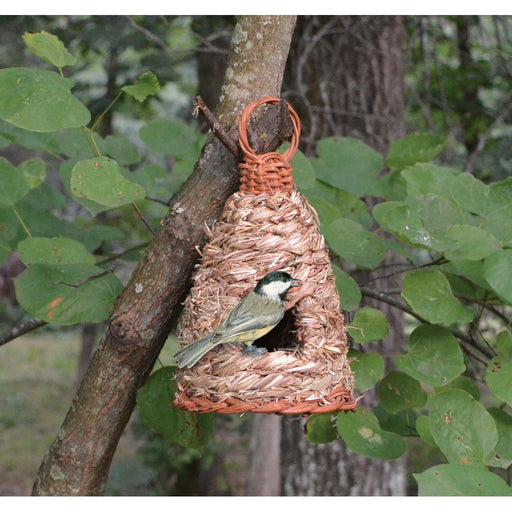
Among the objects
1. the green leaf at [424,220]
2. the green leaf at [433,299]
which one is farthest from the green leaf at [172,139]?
the green leaf at [433,299]

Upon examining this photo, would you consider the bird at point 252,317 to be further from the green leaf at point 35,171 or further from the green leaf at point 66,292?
the green leaf at point 35,171

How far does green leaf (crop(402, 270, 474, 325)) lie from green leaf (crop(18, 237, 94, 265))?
35.4 inches

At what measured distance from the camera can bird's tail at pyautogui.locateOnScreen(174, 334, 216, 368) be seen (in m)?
1.42

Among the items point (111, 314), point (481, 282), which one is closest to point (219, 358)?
point (111, 314)

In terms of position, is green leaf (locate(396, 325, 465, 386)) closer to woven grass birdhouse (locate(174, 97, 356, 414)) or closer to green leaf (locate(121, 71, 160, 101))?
woven grass birdhouse (locate(174, 97, 356, 414))

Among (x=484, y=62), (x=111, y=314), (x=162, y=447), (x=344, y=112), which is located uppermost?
(x=111, y=314)

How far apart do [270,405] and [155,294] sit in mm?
460

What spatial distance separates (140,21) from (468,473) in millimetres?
4382

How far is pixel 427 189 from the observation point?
1878 mm

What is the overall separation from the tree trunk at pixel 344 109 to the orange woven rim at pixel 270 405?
1.80 m

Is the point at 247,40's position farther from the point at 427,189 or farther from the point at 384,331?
the point at 384,331

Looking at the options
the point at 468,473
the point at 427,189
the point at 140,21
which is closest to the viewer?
the point at 468,473

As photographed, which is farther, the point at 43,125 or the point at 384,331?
the point at 384,331

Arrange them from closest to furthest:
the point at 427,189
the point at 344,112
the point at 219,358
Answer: the point at 219,358 < the point at 427,189 < the point at 344,112
